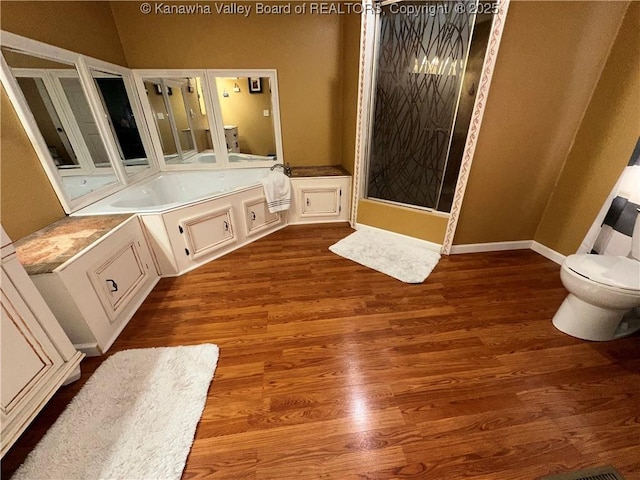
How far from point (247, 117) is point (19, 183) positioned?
196 centimetres

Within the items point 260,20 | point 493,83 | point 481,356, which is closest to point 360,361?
point 481,356

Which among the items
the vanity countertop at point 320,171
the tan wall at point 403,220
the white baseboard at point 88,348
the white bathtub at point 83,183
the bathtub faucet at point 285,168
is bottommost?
the white baseboard at point 88,348

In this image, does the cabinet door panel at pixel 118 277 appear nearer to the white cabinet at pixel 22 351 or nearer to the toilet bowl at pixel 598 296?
the white cabinet at pixel 22 351

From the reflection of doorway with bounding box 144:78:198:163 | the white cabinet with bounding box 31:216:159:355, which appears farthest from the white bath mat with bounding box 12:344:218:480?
the reflection of doorway with bounding box 144:78:198:163

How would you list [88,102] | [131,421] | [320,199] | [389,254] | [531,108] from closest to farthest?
1. [131,421]
2. [531,108]
3. [88,102]
4. [389,254]
5. [320,199]

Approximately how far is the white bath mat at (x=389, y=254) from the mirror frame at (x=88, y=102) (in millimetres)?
1976

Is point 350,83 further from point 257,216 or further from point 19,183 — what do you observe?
point 19,183

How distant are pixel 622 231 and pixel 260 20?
11.1 ft

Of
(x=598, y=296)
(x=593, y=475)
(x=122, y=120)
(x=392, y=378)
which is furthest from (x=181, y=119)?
(x=593, y=475)

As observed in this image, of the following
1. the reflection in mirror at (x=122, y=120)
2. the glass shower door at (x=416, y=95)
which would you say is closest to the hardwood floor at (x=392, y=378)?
the glass shower door at (x=416, y=95)

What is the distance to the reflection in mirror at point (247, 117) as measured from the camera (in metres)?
2.73

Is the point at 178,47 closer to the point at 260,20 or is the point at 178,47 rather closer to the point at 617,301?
the point at 260,20

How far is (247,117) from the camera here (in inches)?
113

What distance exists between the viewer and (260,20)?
2516mm
